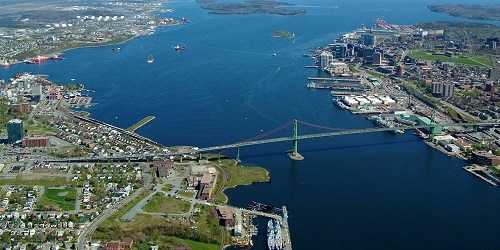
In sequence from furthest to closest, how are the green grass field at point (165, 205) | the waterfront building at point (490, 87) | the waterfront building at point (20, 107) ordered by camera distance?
the waterfront building at point (490, 87) → the waterfront building at point (20, 107) → the green grass field at point (165, 205)

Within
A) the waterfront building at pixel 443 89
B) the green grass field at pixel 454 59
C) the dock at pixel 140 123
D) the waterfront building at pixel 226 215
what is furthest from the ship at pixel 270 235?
the green grass field at pixel 454 59

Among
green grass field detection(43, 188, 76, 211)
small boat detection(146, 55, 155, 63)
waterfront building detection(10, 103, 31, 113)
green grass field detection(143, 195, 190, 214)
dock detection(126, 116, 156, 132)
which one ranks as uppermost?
small boat detection(146, 55, 155, 63)

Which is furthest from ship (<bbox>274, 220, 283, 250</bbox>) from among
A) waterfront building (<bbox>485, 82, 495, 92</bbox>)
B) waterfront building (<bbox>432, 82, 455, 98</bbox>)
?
waterfront building (<bbox>485, 82, 495, 92</bbox>)

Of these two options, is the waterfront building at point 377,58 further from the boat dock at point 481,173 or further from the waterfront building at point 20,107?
the waterfront building at point 20,107

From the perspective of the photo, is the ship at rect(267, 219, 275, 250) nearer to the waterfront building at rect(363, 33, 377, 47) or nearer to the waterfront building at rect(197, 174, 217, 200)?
the waterfront building at rect(197, 174, 217, 200)

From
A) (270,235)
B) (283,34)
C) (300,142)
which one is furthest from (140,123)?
(283,34)

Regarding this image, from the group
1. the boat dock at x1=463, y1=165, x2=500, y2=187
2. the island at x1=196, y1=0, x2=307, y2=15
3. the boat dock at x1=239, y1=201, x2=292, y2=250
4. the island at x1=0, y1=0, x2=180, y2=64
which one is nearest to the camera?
the boat dock at x1=239, y1=201, x2=292, y2=250
